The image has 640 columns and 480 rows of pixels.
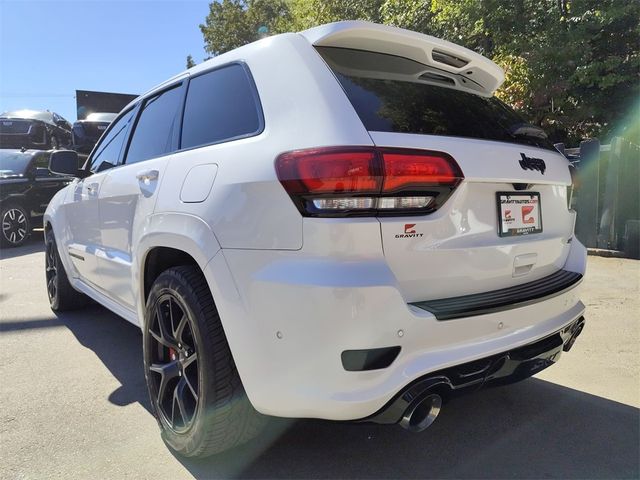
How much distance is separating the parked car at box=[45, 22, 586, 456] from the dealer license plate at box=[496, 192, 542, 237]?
0.01 metres

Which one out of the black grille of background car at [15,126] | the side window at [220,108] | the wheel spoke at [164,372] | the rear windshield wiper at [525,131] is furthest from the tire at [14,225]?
the rear windshield wiper at [525,131]

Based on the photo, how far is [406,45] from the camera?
7.93ft

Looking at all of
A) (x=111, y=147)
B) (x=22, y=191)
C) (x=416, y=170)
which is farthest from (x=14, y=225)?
(x=416, y=170)

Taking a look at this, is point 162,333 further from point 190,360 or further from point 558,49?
point 558,49

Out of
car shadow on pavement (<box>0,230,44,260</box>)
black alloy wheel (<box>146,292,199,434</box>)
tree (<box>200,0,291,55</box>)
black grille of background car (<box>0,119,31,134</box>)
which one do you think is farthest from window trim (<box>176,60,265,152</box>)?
tree (<box>200,0,291,55</box>)

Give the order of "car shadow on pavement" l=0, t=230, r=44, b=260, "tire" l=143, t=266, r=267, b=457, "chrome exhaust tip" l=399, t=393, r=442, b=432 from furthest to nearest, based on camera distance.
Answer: "car shadow on pavement" l=0, t=230, r=44, b=260
"tire" l=143, t=266, r=267, b=457
"chrome exhaust tip" l=399, t=393, r=442, b=432

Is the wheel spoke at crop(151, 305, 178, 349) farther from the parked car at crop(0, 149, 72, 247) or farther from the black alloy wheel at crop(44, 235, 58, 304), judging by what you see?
the parked car at crop(0, 149, 72, 247)

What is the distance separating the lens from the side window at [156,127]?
3.04m

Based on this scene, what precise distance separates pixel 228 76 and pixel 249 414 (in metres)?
1.60

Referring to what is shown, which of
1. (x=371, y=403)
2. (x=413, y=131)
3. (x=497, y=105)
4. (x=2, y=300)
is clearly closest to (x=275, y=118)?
(x=413, y=131)

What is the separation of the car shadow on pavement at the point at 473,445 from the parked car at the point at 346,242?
0.35m

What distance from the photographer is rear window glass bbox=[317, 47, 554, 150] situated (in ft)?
6.83

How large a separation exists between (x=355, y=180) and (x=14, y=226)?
959 cm

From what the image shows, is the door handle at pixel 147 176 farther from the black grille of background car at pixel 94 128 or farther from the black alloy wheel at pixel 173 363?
the black grille of background car at pixel 94 128
